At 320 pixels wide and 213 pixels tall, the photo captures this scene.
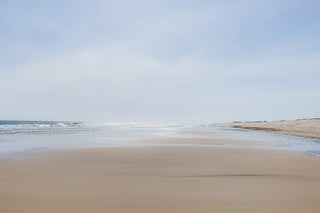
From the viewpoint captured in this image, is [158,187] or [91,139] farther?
[91,139]

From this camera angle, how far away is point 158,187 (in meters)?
4.17

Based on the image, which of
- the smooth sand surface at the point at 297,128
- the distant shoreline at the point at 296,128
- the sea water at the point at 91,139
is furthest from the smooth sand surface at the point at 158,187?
the smooth sand surface at the point at 297,128

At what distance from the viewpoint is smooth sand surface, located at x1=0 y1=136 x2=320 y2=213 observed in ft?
10.7

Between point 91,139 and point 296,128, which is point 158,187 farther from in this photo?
point 296,128

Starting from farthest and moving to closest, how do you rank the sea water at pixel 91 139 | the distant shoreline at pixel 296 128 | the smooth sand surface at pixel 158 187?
the distant shoreline at pixel 296 128 → the sea water at pixel 91 139 → the smooth sand surface at pixel 158 187

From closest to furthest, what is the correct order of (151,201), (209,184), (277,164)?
→ (151,201) → (209,184) → (277,164)

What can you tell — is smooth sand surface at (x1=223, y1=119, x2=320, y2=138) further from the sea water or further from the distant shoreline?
the sea water

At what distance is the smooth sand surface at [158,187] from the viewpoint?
10.7 ft

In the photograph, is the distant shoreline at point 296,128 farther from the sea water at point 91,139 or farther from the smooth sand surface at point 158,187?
the smooth sand surface at point 158,187

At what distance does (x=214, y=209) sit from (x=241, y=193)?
0.86 meters

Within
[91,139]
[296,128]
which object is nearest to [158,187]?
[91,139]

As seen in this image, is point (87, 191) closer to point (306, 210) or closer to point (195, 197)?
point (195, 197)

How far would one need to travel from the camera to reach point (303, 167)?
598 cm

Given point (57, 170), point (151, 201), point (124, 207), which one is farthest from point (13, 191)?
point (151, 201)
